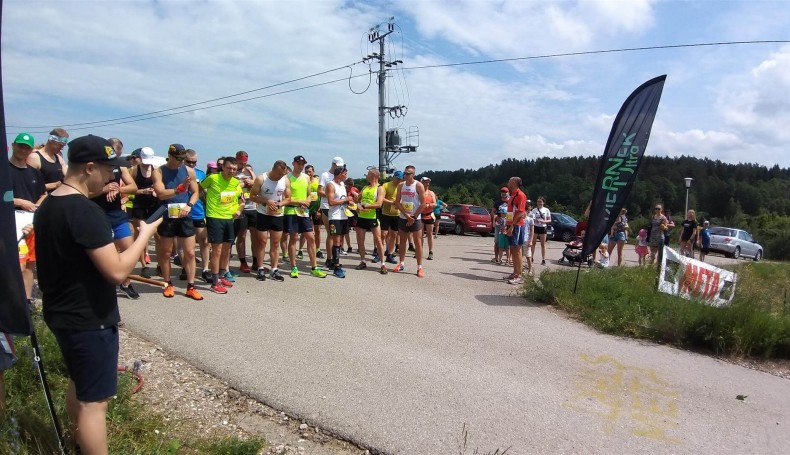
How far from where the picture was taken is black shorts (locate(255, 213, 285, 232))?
304 inches

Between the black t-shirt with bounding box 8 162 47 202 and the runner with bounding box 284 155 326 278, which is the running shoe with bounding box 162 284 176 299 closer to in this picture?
the black t-shirt with bounding box 8 162 47 202

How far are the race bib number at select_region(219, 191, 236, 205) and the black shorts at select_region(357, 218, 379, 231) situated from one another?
2.91 metres

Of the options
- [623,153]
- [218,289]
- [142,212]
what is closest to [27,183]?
[142,212]

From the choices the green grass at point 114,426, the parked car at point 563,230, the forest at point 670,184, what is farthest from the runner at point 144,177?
the forest at point 670,184

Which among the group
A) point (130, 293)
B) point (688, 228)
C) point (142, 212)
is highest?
point (142, 212)

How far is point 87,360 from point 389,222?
754 centimetres

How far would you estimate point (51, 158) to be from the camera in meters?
5.89

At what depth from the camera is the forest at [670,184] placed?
74.1 meters

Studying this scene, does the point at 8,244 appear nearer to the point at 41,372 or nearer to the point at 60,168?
the point at 41,372

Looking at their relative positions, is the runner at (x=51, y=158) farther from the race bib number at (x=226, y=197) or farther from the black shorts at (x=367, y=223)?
the black shorts at (x=367, y=223)

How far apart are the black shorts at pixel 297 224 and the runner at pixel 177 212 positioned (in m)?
1.60

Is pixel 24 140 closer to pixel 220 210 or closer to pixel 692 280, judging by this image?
pixel 220 210

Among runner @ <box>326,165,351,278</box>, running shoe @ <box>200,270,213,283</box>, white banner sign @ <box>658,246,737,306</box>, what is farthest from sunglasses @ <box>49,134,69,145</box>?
white banner sign @ <box>658,246,737,306</box>

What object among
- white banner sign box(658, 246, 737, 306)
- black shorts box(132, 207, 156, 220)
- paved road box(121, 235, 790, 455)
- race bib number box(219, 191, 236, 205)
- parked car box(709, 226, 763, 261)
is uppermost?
race bib number box(219, 191, 236, 205)
